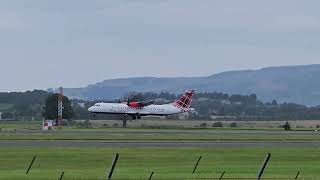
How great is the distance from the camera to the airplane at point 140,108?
154 m

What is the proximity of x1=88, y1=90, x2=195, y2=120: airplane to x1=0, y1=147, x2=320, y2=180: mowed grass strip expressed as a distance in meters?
85.4

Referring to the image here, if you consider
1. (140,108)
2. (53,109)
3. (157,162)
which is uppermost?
(157,162)

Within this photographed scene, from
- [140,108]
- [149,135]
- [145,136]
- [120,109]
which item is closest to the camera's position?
[145,136]

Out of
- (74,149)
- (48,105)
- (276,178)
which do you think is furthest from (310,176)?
(48,105)

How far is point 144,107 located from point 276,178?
4611 inches

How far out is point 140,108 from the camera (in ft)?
515

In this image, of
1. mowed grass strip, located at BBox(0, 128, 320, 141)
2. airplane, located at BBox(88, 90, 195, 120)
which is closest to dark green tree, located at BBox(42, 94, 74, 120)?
airplane, located at BBox(88, 90, 195, 120)

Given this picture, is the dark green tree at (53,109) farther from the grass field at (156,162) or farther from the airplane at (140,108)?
the grass field at (156,162)

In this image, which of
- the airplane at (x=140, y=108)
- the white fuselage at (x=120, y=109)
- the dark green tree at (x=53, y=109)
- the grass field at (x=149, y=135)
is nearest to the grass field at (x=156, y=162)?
the grass field at (x=149, y=135)

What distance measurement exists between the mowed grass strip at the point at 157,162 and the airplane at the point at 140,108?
85.4 metres

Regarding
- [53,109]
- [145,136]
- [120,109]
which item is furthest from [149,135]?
[53,109]

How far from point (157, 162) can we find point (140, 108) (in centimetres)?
10230

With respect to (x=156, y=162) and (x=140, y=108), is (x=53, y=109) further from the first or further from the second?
(x=156, y=162)

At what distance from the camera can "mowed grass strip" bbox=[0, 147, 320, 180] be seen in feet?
146
